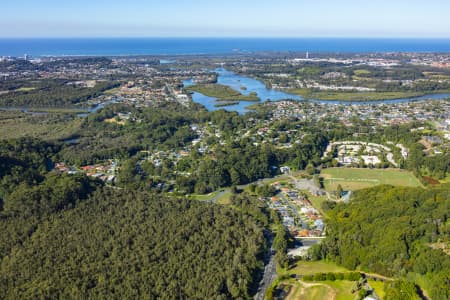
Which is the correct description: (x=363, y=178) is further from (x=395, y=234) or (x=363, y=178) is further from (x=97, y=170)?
(x=97, y=170)

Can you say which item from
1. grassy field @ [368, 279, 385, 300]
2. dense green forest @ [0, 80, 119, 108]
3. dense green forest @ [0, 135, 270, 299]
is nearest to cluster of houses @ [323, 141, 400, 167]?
dense green forest @ [0, 135, 270, 299]

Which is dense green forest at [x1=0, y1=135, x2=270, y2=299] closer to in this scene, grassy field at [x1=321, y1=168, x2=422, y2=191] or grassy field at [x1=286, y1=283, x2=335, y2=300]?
grassy field at [x1=286, y1=283, x2=335, y2=300]

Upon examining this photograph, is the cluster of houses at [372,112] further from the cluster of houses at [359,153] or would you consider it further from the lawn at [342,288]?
the lawn at [342,288]

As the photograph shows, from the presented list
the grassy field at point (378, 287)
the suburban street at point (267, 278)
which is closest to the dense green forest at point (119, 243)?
the suburban street at point (267, 278)

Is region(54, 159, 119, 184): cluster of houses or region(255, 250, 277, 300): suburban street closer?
region(255, 250, 277, 300): suburban street

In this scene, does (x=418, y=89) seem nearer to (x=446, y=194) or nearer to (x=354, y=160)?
(x=354, y=160)

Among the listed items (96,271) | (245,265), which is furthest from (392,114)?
(96,271)
